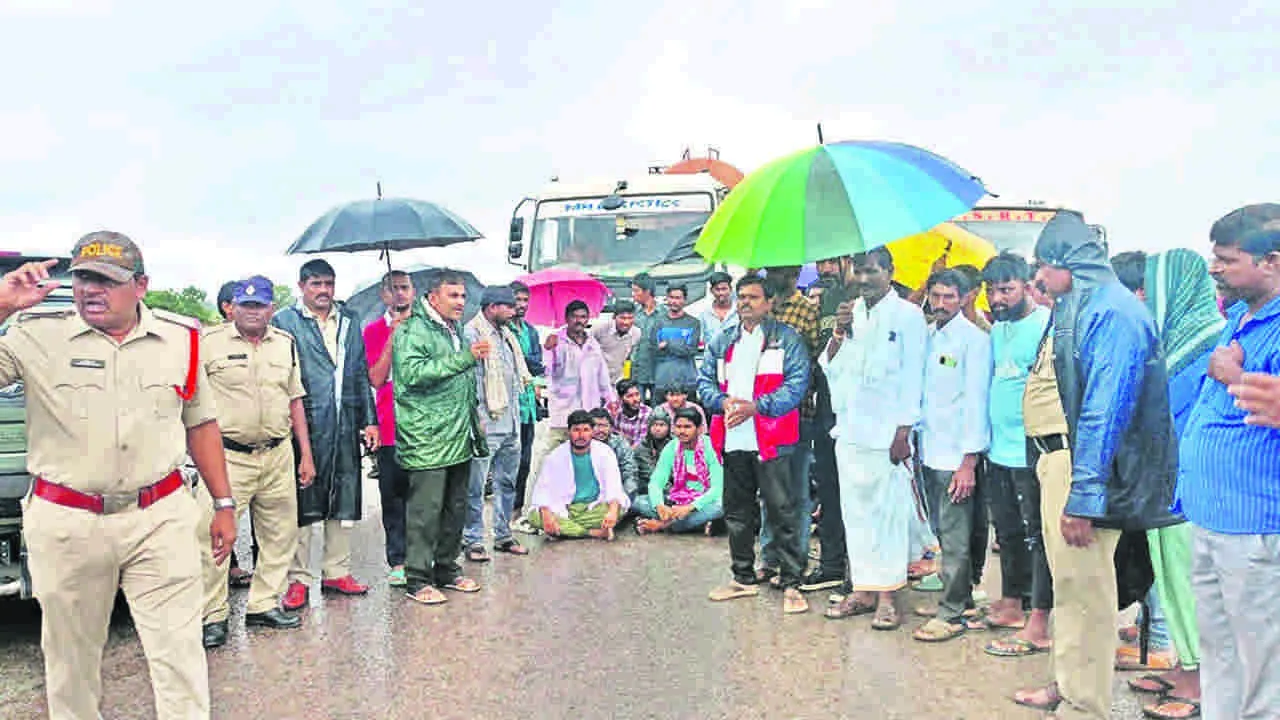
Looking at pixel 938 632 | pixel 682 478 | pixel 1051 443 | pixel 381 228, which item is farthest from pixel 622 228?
pixel 1051 443

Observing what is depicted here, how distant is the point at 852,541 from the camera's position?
548cm

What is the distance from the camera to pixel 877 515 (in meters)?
5.39

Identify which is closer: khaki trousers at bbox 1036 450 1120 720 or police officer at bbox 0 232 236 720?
police officer at bbox 0 232 236 720

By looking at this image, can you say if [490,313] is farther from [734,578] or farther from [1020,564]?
[1020,564]

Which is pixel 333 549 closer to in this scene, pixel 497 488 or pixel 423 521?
pixel 423 521

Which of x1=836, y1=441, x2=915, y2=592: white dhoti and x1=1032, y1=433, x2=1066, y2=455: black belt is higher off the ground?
x1=1032, y1=433, x2=1066, y2=455: black belt

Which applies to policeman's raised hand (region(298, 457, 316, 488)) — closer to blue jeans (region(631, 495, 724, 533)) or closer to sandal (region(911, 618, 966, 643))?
blue jeans (region(631, 495, 724, 533))

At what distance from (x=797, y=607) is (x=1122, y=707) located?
72.0 inches

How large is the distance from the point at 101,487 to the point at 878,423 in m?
3.64

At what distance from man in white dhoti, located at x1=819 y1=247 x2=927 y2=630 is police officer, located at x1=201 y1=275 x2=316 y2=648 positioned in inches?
119

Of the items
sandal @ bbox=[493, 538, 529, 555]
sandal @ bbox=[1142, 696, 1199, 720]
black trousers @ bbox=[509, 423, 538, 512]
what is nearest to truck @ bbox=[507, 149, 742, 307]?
black trousers @ bbox=[509, 423, 538, 512]

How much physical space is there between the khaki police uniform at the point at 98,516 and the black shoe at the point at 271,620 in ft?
6.82

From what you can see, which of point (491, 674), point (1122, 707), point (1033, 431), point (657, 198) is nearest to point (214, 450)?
point (491, 674)

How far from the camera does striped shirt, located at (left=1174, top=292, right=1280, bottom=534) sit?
3.10 meters
